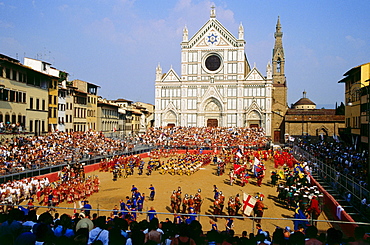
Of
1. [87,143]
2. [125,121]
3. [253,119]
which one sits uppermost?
[253,119]

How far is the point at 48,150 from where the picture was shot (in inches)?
1276

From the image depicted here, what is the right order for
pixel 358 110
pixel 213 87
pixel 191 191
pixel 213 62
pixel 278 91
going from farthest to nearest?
pixel 278 91, pixel 213 62, pixel 213 87, pixel 358 110, pixel 191 191

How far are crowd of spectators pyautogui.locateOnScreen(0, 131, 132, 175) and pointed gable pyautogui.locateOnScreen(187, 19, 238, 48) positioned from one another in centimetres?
3151

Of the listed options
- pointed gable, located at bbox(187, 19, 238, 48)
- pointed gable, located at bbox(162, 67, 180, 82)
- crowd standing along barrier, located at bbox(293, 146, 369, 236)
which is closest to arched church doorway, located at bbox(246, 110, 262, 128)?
pointed gable, located at bbox(187, 19, 238, 48)

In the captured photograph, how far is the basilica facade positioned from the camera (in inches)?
2579

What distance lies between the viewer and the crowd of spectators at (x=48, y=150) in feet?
88.6

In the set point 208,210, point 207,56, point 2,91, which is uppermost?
point 207,56

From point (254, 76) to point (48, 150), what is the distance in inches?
1766

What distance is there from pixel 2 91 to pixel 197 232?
30.4 m

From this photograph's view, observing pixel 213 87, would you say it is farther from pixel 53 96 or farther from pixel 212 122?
pixel 53 96

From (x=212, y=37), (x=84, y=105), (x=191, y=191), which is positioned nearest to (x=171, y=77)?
(x=212, y=37)

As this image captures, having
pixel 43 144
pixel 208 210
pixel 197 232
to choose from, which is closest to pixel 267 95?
pixel 43 144

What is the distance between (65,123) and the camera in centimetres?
4834

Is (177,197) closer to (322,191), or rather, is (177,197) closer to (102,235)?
(322,191)
